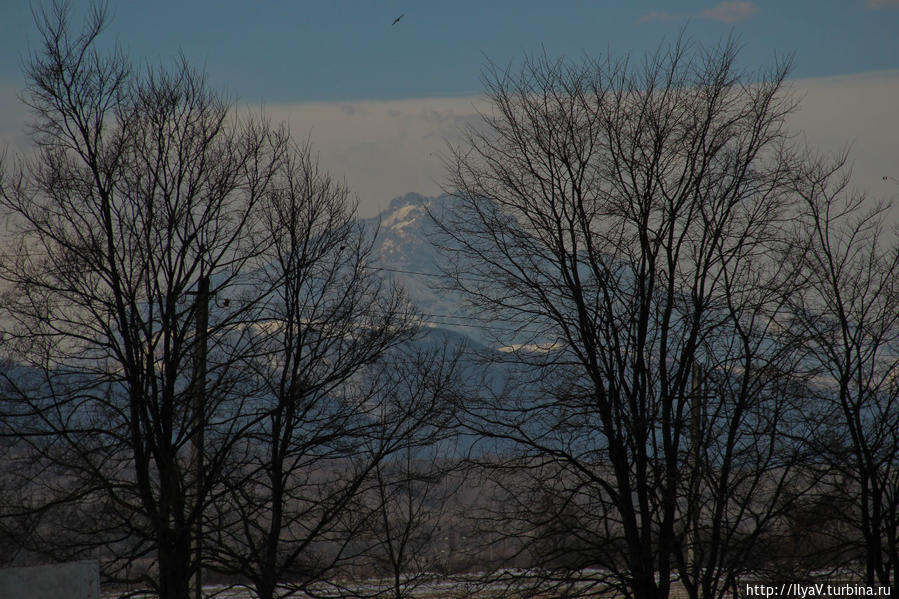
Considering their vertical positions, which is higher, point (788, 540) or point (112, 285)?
point (112, 285)

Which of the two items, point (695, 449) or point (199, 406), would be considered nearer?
point (199, 406)

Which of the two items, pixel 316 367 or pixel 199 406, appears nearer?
pixel 199 406

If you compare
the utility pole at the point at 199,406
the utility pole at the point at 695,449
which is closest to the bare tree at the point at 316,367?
the utility pole at the point at 199,406

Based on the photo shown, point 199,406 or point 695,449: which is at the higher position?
point 199,406

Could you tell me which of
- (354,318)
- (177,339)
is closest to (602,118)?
(354,318)

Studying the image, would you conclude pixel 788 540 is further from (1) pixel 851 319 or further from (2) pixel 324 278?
(2) pixel 324 278

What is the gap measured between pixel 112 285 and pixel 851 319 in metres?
13.2

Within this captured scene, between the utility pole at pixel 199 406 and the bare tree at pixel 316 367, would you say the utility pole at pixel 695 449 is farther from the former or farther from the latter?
the utility pole at pixel 199 406

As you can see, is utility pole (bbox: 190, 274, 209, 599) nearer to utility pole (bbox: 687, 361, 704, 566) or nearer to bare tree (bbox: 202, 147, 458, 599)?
bare tree (bbox: 202, 147, 458, 599)

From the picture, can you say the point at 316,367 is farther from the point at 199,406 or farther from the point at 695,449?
the point at 695,449

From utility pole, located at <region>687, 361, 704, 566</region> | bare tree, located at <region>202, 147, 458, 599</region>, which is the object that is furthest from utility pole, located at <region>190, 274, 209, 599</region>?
utility pole, located at <region>687, 361, 704, 566</region>

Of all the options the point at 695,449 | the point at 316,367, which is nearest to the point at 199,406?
the point at 316,367

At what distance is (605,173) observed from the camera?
12.3 m

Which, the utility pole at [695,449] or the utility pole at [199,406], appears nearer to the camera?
the utility pole at [199,406]
